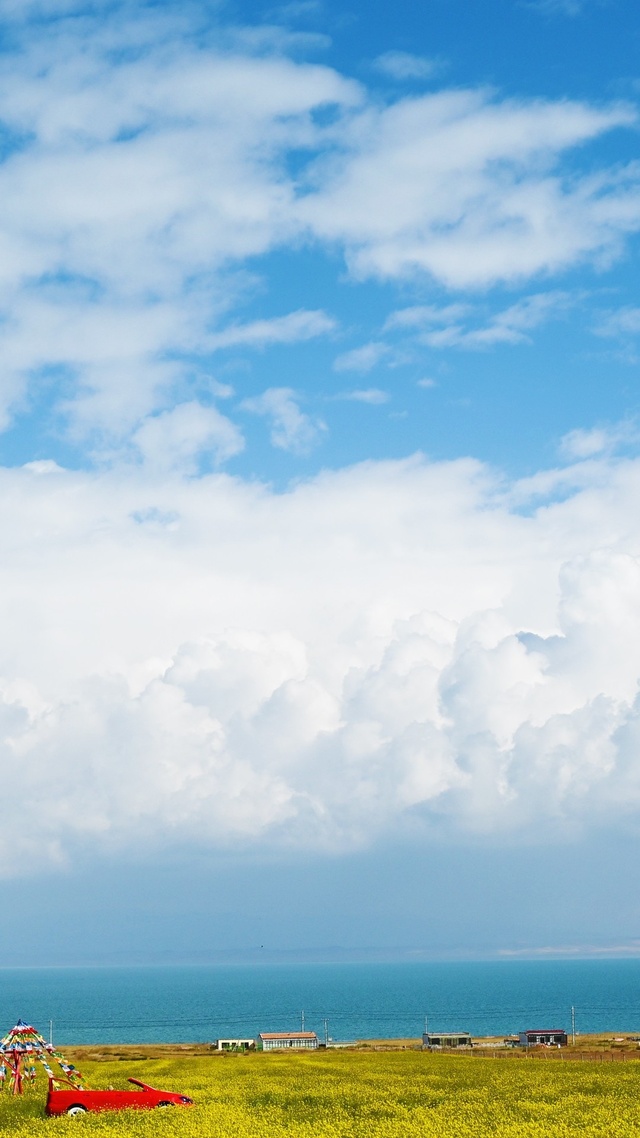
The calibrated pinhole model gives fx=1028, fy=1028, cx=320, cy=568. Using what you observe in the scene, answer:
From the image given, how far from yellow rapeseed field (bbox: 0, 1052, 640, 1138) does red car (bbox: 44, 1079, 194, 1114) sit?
1190 millimetres

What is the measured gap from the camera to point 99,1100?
157 ft

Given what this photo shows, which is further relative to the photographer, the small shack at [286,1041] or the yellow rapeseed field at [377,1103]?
the small shack at [286,1041]

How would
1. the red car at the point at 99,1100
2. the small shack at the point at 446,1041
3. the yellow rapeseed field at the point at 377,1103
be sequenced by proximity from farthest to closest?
the small shack at the point at 446,1041 → the red car at the point at 99,1100 → the yellow rapeseed field at the point at 377,1103

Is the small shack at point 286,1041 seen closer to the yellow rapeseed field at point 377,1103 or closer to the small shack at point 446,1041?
the small shack at point 446,1041

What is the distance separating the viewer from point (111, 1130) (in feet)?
139

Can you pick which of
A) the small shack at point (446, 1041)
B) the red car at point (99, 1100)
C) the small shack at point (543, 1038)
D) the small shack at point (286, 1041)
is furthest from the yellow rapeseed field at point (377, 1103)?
the small shack at point (543, 1038)

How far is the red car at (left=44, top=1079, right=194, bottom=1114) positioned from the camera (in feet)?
155

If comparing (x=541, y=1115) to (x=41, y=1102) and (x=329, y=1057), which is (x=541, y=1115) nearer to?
(x=41, y=1102)

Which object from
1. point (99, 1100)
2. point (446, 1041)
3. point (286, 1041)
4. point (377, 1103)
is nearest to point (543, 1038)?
point (446, 1041)

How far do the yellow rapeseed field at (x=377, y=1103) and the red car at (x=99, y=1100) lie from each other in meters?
1.19

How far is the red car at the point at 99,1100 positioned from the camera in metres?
47.1

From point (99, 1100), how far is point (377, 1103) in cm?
1346

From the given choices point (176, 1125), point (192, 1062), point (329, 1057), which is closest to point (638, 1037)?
point (329, 1057)

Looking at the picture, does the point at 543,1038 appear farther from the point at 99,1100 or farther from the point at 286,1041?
the point at 99,1100
